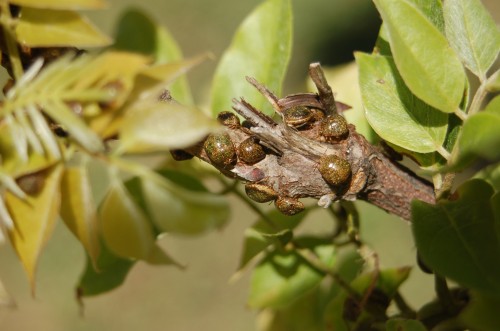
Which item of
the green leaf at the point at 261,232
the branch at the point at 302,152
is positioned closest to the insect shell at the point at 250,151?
the branch at the point at 302,152

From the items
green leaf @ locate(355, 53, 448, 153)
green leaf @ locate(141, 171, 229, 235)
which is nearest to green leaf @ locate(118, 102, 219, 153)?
green leaf @ locate(141, 171, 229, 235)

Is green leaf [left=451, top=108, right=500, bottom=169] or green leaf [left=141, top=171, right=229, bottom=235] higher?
green leaf [left=451, top=108, right=500, bottom=169]

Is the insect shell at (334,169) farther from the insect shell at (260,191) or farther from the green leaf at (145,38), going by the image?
the green leaf at (145,38)

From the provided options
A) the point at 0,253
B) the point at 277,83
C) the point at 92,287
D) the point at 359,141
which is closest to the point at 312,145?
the point at 359,141

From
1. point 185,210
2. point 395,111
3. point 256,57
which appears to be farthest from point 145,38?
point 185,210

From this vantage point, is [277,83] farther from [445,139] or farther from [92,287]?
[92,287]

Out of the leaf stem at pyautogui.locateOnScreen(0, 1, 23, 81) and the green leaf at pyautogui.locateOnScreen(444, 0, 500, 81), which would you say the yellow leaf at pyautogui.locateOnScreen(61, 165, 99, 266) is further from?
the green leaf at pyautogui.locateOnScreen(444, 0, 500, 81)
